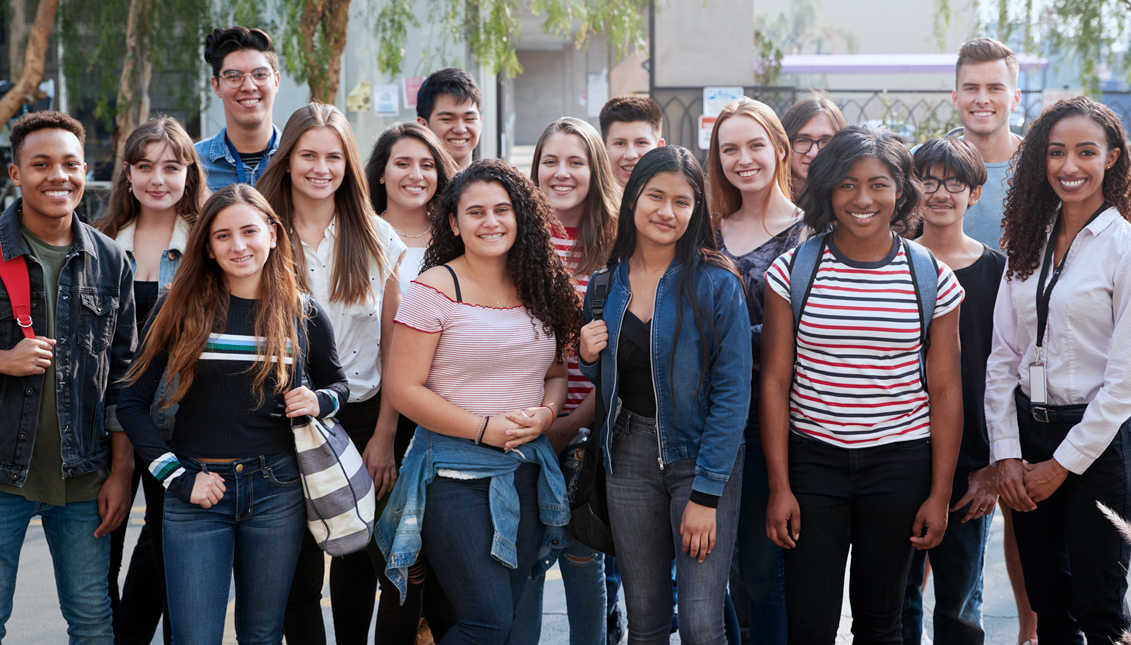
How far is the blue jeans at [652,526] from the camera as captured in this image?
2.64 metres

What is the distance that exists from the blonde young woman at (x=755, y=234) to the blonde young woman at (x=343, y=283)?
4.12 feet

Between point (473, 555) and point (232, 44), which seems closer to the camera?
point (473, 555)

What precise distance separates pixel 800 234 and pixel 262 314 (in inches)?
73.1

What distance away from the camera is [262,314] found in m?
2.70

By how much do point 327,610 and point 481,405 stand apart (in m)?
2.00

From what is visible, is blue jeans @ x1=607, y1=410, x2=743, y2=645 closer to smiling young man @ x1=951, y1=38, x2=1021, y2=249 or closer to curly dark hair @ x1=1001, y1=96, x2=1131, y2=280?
curly dark hair @ x1=1001, y1=96, x2=1131, y2=280

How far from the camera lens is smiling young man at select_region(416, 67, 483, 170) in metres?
4.01

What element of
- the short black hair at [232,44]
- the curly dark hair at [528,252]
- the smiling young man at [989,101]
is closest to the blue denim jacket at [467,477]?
the curly dark hair at [528,252]

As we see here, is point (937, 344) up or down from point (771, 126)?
down

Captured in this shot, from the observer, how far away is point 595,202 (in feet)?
11.3

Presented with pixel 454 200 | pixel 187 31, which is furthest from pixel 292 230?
pixel 187 31

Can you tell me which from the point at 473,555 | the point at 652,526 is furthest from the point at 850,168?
the point at 473,555

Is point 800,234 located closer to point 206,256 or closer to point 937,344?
point 937,344

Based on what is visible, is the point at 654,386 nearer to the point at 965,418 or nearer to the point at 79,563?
the point at 965,418
